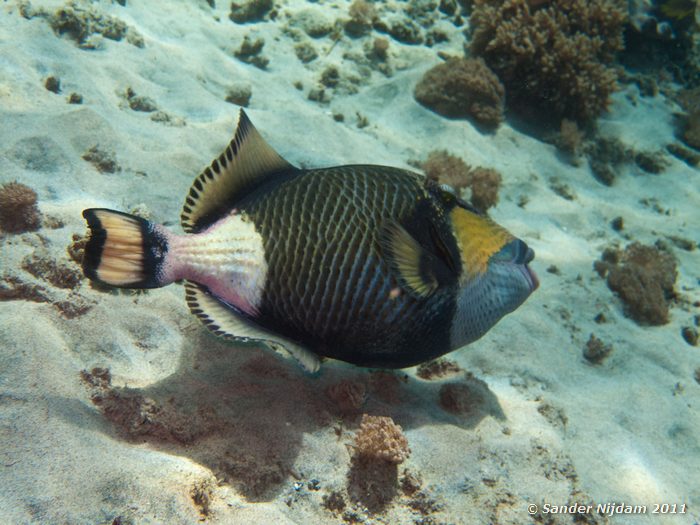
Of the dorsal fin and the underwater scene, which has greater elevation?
the dorsal fin

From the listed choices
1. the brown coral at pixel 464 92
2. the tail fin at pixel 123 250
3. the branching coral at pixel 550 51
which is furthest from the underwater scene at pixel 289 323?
the branching coral at pixel 550 51

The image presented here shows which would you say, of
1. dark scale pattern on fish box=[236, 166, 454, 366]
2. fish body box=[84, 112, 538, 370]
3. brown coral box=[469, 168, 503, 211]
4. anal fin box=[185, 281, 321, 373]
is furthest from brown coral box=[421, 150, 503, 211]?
anal fin box=[185, 281, 321, 373]

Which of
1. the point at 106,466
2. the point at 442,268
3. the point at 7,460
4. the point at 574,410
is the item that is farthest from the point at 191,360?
the point at 574,410

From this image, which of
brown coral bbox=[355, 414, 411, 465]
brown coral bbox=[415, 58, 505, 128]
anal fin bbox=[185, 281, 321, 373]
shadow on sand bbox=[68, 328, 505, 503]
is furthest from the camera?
brown coral bbox=[415, 58, 505, 128]

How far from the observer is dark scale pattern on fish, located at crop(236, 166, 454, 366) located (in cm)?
232

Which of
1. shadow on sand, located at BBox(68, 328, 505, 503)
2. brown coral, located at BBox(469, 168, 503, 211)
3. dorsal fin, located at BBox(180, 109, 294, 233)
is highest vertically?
dorsal fin, located at BBox(180, 109, 294, 233)

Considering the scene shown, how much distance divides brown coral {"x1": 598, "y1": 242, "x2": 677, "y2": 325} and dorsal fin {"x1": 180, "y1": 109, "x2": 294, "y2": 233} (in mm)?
5062

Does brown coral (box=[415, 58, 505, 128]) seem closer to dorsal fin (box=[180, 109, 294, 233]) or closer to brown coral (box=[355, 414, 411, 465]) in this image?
dorsal fin (box=[180, 109, 294, 233])

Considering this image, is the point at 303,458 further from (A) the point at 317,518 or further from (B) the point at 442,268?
(B) the point at 442,268

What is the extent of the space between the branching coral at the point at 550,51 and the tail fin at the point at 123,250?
7.93 metres

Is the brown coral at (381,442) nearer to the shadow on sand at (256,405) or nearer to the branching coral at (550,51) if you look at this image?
the shadow on sand at (256,405)

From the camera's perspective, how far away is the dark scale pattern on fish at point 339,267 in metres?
2.32

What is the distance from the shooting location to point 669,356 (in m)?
5.09

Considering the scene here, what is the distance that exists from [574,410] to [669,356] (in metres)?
2.04
